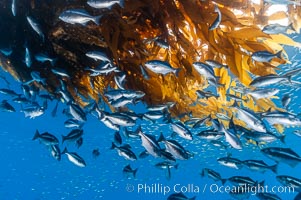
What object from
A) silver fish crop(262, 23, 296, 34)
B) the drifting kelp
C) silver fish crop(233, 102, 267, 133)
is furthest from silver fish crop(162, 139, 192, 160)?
silver fish crop(262, 23, 296, 34)

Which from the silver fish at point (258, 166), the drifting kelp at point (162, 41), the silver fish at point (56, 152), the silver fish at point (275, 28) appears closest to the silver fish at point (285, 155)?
the silver fish at point (258, 166)

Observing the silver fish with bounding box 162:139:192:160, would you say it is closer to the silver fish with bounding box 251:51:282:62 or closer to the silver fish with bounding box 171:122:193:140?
the silver fish with bounding box 171:122:193:140

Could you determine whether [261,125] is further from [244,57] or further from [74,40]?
[74,40]

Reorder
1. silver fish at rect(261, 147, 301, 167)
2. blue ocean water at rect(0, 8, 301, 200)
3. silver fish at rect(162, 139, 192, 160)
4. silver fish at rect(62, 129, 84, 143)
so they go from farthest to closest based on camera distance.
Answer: blue ocean water at rect(0, 8, 301, 200)
silver fish at rect(62, 129, 84, 143)
silver fish at rect(162, 139, 192, 160)
silver fish at rect(261, 147, 301, 167)

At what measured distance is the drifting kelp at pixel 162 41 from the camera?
4.50 metres

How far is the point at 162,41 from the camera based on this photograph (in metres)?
4.68

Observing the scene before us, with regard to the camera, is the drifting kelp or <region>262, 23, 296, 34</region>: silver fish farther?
the drifting kelp

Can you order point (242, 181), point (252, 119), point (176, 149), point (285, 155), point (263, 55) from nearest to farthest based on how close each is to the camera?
point (263, 55) → point (252, 119) → point (285, 155) → point (176, 149) → point (242, 181)

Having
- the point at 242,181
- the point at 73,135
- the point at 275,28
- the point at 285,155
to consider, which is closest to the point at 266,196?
the point at 242,181

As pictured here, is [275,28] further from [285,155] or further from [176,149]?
[176,149]

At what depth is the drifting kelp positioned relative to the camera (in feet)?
14.8

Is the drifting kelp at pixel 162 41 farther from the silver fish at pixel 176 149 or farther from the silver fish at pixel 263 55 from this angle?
the silver fish at pixel 176 149

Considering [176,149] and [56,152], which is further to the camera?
[56,152]

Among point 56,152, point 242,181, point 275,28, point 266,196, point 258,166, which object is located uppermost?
point 275,28
